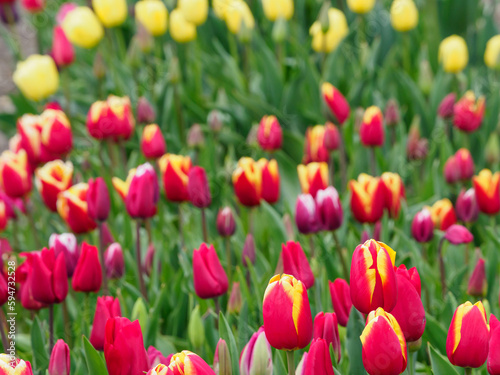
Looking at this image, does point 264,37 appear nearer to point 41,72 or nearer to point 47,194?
point 41,72

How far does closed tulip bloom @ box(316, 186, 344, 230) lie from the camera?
5.51ft

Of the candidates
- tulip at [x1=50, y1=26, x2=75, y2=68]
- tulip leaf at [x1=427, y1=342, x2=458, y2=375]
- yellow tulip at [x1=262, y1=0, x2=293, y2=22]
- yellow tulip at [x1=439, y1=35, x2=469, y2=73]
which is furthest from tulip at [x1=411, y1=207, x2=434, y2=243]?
tulip at [x1=50, y1=26, x2=75, y2=68]

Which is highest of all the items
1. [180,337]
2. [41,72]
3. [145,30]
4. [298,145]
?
[145,30]

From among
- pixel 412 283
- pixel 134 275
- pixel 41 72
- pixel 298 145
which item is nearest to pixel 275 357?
pixel 412 283

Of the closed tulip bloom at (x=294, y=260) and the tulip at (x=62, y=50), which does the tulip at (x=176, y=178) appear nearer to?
the closed tulip bloom at (x=294, y=260)

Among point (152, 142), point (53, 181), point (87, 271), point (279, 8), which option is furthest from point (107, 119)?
point (279, 8)

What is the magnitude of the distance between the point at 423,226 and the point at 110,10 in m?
2.12

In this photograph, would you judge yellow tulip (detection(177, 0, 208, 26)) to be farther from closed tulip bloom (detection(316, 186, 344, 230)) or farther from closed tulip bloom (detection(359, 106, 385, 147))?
closed tulip bloom (detection(316, 186, 344, 230))

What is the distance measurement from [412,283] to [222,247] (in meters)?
1.21

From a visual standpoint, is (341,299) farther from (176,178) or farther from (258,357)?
(176,178)

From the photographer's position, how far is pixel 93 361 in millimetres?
1247

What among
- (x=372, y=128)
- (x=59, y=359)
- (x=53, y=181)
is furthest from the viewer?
(x=372, y=128)

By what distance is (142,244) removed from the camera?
220 centimetres

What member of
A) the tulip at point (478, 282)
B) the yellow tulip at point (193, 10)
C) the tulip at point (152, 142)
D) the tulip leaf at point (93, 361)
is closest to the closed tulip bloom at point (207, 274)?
the tulip leaf at point (93, 361)
